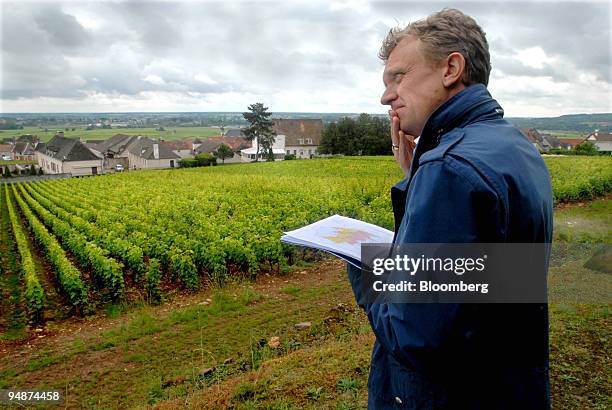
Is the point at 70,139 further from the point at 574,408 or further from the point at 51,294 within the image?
the point at 574,408

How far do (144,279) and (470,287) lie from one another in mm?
9125

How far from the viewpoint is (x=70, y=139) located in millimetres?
59375

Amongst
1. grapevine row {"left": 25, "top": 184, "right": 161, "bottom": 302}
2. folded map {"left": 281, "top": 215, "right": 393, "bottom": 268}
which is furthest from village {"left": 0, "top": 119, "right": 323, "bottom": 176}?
folded map {"left": 281, "top": 215, "right": 393, "bottom": 268}

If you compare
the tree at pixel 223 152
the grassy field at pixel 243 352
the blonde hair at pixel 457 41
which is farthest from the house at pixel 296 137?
the blonde hair at pixel 457 41

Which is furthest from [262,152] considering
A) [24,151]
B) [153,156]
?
[24,151]

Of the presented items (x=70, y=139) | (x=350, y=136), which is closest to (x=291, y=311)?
(x=350, y=136)

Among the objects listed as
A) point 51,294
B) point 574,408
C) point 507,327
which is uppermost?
point 507,327

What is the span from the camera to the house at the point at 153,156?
194ft

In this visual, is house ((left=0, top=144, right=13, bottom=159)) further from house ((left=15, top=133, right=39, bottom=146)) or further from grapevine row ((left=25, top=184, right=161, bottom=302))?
grapevine row ((left=25, top=184, right=161, bottom=302))

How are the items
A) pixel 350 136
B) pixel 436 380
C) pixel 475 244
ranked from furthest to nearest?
pixel 350 136
pixel 436 380
pixel 475 244

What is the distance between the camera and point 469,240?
3.41ft

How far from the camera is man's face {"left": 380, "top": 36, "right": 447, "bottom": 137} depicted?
1.31m

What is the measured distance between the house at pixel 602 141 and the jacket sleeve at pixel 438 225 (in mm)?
41563

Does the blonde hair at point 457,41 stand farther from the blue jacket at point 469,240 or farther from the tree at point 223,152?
the tree at point 223,152
